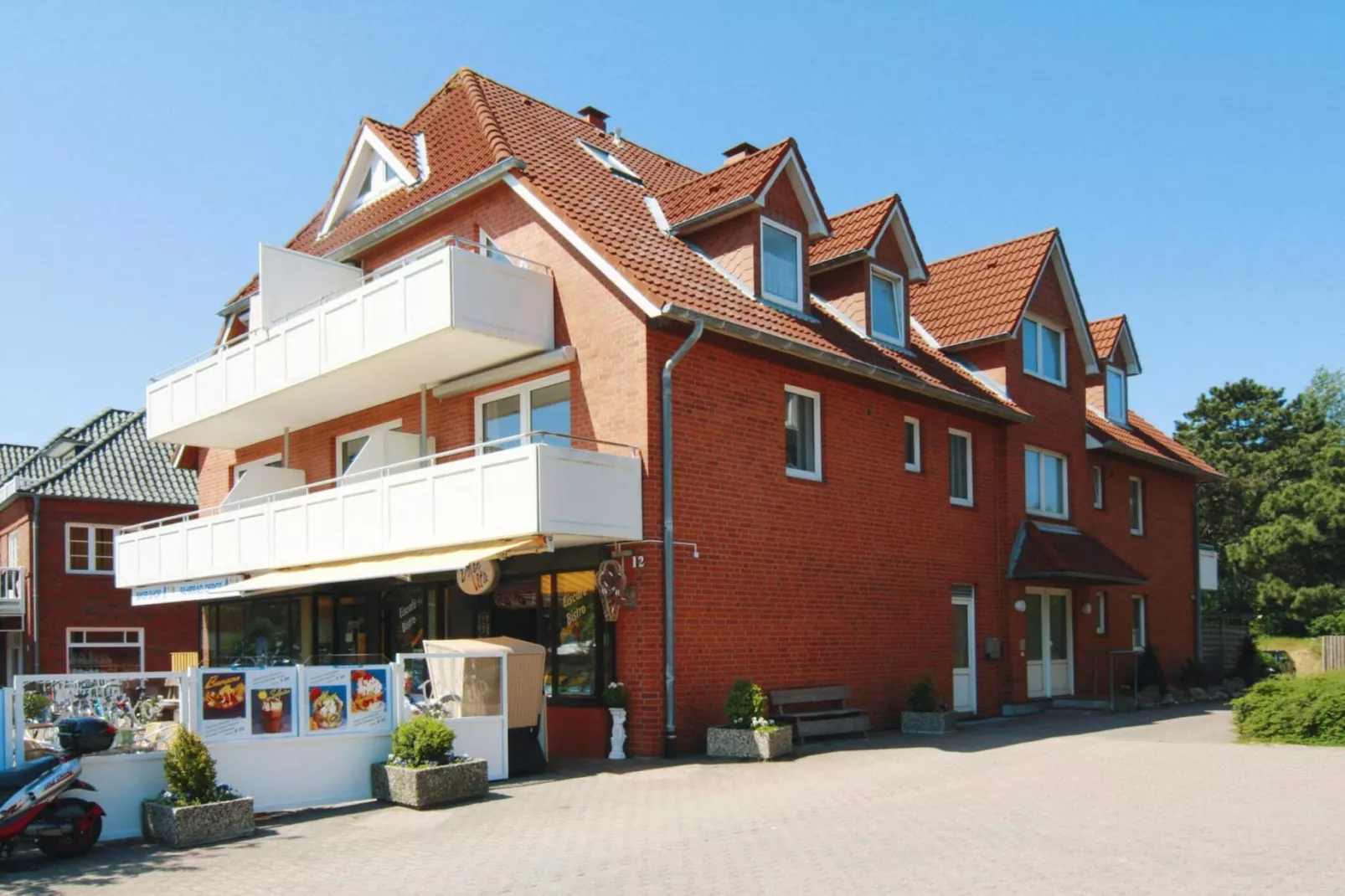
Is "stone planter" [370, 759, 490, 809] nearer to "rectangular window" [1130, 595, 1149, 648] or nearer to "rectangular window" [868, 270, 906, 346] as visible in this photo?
"rectangular window" [868, 270, 906, 346]

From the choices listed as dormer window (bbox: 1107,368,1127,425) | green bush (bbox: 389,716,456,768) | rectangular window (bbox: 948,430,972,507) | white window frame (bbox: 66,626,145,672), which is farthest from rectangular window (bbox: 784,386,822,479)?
white window frame (bbox: 66,626,145,672)

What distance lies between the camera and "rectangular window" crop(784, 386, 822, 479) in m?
18.1

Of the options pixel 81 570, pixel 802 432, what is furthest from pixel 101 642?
pixel 802 432

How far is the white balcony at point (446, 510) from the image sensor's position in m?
14.9

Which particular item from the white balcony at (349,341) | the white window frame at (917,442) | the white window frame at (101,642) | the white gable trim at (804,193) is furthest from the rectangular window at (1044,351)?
the white window frame at (101,642)

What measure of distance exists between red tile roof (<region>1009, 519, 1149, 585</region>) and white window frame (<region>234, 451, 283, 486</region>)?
1447 centimetres

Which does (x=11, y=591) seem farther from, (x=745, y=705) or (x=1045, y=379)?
(x=1045, y=379)

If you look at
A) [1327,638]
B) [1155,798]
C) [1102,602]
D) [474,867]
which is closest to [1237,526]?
[1327,638]

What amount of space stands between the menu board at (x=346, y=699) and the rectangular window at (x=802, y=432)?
7.40 m

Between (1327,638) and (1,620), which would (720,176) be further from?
(1,620)

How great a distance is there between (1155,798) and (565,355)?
9419 millimetres

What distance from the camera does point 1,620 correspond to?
3356cm

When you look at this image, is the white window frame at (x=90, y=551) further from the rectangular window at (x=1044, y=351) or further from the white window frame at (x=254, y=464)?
the rectangular window at (x=1044, y=351)

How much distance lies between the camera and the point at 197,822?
10.7 metres
